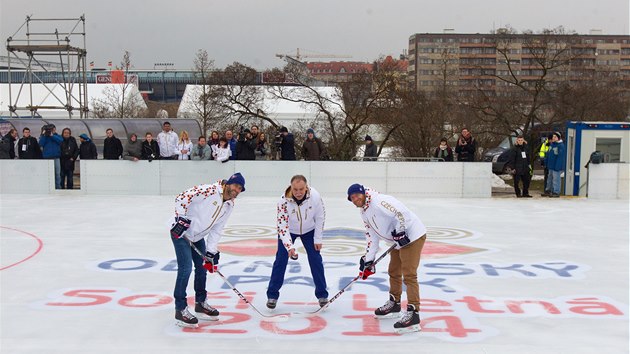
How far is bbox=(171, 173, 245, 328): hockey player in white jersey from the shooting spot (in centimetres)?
569

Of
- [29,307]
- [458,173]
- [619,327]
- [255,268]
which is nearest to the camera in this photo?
[619,327]

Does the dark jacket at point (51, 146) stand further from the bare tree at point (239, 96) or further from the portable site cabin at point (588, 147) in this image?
the portable site cabin at point (588, 147)

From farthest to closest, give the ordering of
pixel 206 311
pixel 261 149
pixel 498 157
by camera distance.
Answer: pixel 498 157 → pixel 261 149 → pixel 206 311

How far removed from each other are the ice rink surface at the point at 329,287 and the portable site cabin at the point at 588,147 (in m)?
3.81

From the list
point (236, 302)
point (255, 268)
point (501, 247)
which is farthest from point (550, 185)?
point (236, 302)

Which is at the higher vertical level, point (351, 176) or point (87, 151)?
point (87, 151)

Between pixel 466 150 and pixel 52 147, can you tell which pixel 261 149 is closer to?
pixel 466 150

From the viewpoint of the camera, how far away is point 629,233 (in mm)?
11156

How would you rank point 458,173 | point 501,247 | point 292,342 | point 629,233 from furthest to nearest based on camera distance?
point 458,173 < point 629,233 < point 501,247 < point 292,342

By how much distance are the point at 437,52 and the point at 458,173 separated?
99402 mm

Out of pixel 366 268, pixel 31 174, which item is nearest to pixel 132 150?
pixel 31 174

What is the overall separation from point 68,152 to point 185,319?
11776 millimetres

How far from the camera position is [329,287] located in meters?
7.50

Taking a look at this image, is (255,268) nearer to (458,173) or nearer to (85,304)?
(85,304)
